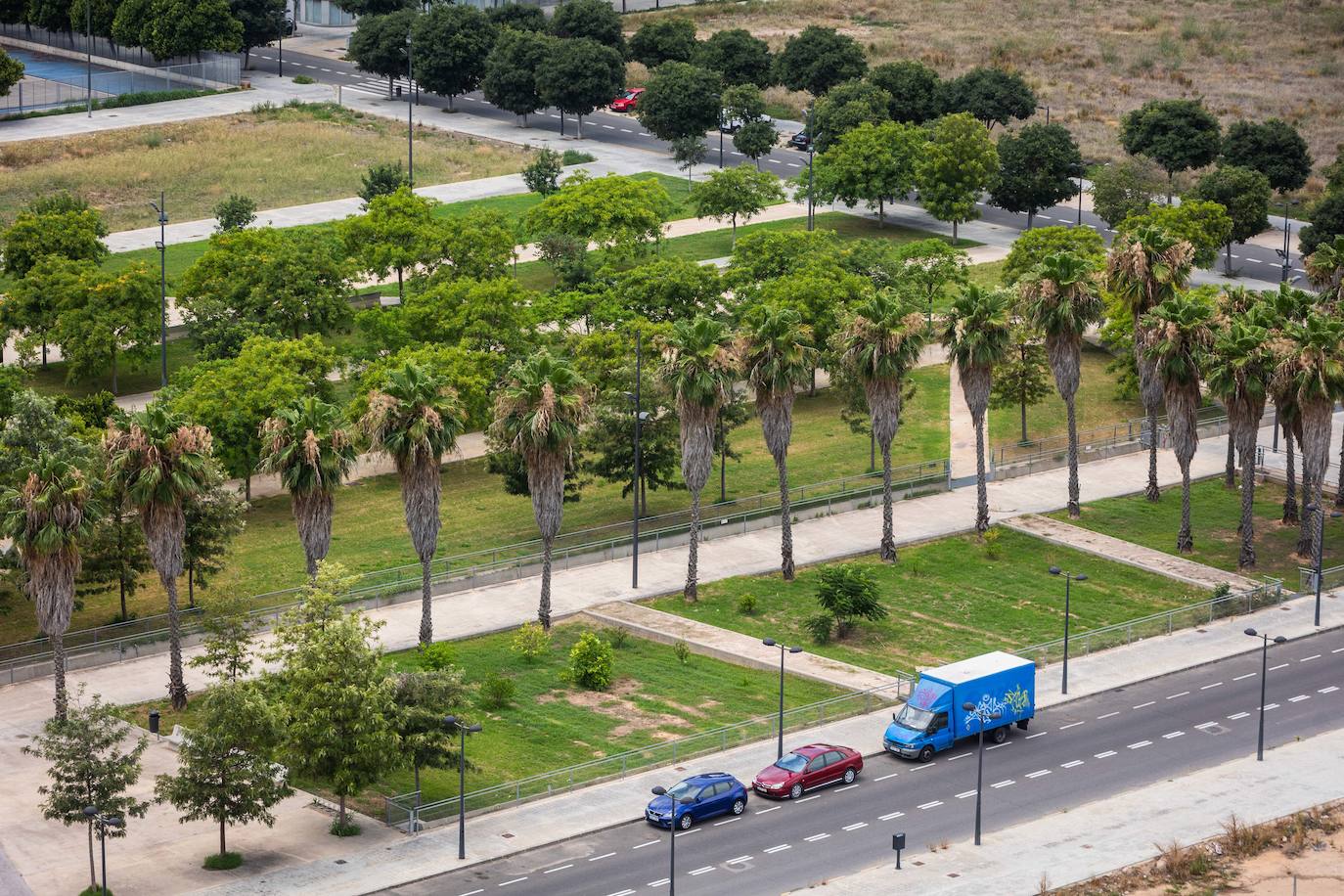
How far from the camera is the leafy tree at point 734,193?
5689 inches

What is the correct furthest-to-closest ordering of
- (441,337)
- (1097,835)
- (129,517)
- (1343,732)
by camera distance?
(441,337) → (129,517) → (1343,732) → (1097,835)

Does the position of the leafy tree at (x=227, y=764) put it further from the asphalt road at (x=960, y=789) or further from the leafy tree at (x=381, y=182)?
the leafy tree at (x=381, y=182)

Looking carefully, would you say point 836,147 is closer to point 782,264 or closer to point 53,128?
point 782,264

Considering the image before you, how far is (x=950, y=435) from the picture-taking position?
116000mm

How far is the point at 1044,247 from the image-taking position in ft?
416

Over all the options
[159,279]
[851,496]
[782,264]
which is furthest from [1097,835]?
[159,279]

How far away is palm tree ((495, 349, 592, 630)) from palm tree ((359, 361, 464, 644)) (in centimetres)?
235

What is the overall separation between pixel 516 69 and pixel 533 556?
83565 millimetres

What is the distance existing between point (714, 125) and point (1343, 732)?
95.5 m

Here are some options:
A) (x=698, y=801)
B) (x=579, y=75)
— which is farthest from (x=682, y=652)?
(x=579, y=75)

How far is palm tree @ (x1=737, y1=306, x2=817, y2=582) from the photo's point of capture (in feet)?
305

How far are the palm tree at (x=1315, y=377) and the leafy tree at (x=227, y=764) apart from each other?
4829cm

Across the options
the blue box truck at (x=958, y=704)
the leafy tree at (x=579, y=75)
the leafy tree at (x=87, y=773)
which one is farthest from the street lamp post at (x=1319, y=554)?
the leafy tree at (x=579, y=75)

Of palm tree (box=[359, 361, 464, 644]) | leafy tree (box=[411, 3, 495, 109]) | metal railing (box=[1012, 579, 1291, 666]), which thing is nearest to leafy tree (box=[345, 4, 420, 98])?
leafy tree (box=[411, 3, 495, 109])
